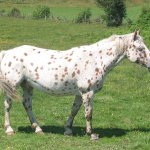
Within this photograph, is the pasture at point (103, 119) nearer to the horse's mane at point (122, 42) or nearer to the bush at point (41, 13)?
the horse's mane at point (122, 42)

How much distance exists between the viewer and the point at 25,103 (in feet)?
52.2

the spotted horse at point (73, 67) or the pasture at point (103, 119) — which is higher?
the spotted horse at point (73, 67)

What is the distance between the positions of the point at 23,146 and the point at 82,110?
6238mm

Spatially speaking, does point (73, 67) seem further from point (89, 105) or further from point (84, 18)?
point (84, 18)

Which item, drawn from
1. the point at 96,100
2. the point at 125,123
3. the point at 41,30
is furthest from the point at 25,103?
the point at 41,30

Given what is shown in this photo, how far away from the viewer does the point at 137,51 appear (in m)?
15.1

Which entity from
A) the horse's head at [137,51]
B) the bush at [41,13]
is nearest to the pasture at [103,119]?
the horse's head at [137,51]

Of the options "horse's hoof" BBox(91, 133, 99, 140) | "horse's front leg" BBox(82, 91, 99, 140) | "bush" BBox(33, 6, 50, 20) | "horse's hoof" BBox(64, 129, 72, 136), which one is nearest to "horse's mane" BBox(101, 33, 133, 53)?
"horse's front leg" BBox(82, 91, 99, 140)

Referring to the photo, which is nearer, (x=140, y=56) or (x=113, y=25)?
(x=140, y=56)

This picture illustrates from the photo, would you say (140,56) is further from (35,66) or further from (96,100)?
(96,100)

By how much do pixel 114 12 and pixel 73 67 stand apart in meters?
64.6

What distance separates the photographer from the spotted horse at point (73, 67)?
1499cm

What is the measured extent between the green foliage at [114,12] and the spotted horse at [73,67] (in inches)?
2421

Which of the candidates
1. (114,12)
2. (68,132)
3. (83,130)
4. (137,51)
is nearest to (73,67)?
(137,51)
